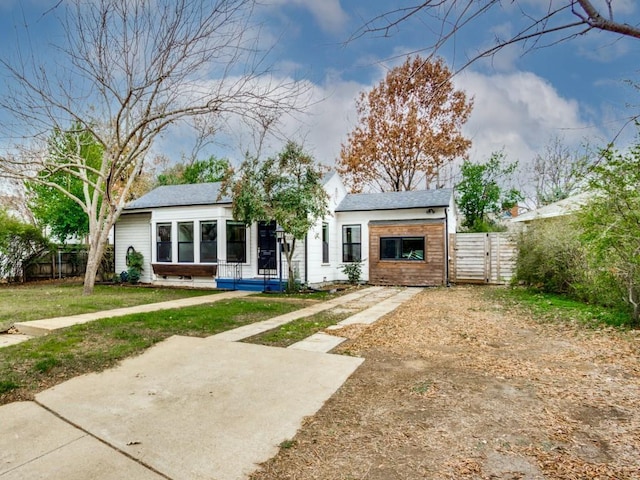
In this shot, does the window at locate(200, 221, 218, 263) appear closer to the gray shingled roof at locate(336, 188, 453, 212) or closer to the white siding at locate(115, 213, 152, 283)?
the white siding at locate(115, 213, 152, 283)

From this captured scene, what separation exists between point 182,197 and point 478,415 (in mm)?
14207

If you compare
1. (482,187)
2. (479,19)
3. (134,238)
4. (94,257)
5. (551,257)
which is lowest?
(551,257)

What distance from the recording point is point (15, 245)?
1535 centimetres

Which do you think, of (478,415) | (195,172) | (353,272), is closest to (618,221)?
(478,415)

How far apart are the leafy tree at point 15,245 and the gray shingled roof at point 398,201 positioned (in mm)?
12950

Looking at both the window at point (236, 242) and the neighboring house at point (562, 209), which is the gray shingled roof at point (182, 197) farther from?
the neighboring house at point (562, 209)

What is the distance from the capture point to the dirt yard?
2.38 m

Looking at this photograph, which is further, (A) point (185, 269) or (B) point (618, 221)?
(A) point (185, 269)

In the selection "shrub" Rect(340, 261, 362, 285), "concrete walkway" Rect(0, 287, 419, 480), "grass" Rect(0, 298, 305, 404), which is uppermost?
"shrub" Rect(340, 261, 362, 285)

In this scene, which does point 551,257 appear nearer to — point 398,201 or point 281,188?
point 398,201


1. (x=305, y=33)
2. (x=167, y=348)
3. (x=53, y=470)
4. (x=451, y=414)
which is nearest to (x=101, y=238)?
(x=167, y=348)

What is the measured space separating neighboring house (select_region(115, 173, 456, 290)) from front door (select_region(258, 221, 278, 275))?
0.04 m

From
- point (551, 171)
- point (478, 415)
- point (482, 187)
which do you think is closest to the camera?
point (478, 415)

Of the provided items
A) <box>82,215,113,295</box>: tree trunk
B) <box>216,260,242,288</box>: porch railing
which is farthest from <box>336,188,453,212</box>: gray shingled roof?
<box>82,215,113,295</box>: tree trunk
